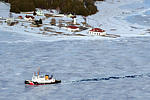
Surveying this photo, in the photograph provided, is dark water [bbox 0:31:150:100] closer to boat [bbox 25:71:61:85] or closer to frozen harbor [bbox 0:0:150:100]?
frozen harbor [bbox 0:0:150:100]

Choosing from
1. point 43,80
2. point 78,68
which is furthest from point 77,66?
point 43,80

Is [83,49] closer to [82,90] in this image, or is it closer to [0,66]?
[0,66]

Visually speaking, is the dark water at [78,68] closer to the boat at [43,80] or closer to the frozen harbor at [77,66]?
the frozen harbor at [77,66]

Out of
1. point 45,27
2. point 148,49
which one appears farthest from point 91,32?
point 148,49

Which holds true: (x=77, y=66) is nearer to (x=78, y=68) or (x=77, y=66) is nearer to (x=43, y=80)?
(x=78, y=68)

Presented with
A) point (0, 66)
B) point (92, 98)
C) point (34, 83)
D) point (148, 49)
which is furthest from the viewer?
point (148, 49)

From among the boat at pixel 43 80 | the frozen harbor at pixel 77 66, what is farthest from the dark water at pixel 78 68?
the boat at pixel 43 80

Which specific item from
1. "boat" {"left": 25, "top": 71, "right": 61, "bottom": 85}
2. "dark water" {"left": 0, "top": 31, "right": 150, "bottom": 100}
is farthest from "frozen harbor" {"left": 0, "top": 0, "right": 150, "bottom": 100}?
"boat" {"left": 25, "top": 71, "right": 61, "bottom": 85}
